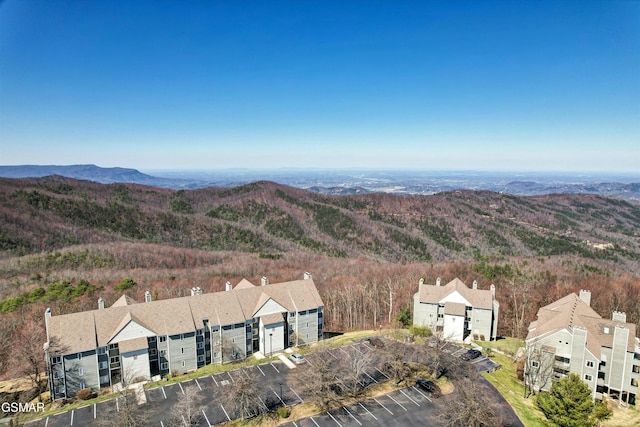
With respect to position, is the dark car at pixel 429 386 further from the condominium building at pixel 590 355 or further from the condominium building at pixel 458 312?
the condominium building at pixel 458 312

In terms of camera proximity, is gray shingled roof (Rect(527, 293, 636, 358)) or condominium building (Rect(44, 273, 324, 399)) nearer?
condominium building (Rect(44, 273, 324, 399))

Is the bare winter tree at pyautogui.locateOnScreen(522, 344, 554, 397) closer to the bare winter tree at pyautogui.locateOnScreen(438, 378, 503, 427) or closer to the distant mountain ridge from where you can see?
the bare winter tree at pyautogui.locateOnScreen(438, 378, 503, 427)

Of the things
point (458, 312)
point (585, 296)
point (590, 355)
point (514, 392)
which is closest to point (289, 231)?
point (458, 312)

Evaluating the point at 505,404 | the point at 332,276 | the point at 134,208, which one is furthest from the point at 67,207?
the point at 505,404

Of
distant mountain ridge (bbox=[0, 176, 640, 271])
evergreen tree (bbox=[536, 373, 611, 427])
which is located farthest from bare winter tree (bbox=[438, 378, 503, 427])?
distant mountain ridge (bbox=[0, 176, 640, 271])

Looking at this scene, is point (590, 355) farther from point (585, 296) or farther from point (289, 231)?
point (289, 231)

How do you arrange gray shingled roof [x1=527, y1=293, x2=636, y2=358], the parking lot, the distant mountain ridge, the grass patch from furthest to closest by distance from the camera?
1. the distant mountain ridge
2. gray shingled roof [x1=527, y1=293, x2=636, y2=358]
3. the grass patch
4. the parking lot
